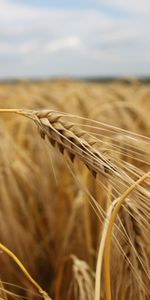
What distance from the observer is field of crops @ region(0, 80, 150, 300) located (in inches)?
22.8

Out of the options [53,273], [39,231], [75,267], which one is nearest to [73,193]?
[39,231]

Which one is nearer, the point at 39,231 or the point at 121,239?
the point at 121,239

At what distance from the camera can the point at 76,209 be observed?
5.28 ft

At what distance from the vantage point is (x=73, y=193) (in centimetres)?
182

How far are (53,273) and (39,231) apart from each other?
215mm

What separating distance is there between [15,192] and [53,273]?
11.5 inches

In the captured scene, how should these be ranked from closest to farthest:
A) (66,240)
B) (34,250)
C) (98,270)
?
(98,270) < (66,240) < (34,250)

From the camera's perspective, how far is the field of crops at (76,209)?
58 cm

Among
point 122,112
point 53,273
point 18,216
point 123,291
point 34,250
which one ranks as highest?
point 122,112

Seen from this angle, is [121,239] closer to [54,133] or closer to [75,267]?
[54,133]

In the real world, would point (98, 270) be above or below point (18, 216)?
below

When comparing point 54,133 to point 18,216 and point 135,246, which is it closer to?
point 135,246

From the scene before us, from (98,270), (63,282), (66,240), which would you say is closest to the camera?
(98,270)

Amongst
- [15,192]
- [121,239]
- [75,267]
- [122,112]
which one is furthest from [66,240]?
[121,239]
